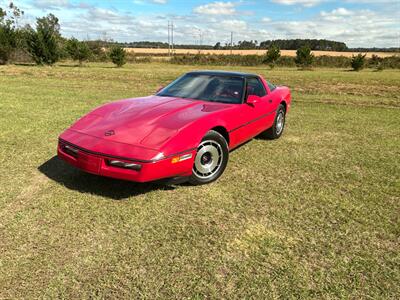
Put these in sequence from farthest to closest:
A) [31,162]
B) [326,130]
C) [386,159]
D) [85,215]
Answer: [326,130] < [386,159] < [31,162] < [85,215]

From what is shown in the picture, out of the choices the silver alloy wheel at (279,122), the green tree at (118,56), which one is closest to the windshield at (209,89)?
the silver alloy wheel at (279,122)

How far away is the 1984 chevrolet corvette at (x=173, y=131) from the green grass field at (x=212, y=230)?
13.5 inches

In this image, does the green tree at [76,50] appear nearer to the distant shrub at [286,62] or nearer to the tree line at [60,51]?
the tree line at [60,51]

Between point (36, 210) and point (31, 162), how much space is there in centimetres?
149

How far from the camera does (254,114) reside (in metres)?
4.91

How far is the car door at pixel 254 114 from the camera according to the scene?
4.56m

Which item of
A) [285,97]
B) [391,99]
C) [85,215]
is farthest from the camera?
[391,99]

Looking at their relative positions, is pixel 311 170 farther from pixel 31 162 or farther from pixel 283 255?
pixel 31 162

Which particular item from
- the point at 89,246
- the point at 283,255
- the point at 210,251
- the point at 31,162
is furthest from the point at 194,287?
the point at 31,162

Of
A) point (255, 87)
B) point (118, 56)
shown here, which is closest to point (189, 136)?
point (255, 87)

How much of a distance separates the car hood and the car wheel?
1.04 ft

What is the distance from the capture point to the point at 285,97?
20.9ft

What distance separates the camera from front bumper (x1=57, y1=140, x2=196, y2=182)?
3.24 m

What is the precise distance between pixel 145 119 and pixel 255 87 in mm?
2309
